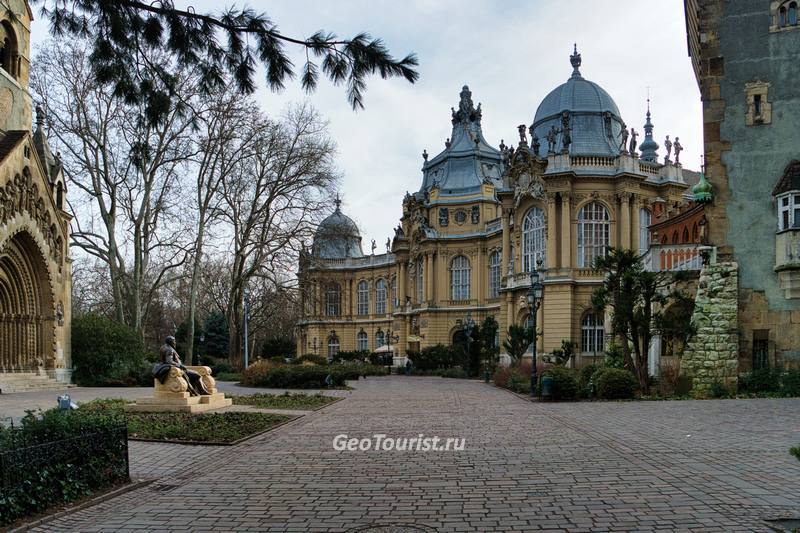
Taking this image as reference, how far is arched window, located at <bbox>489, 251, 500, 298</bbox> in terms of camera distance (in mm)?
58719

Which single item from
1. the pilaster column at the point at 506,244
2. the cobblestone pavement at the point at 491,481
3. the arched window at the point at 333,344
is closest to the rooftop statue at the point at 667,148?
the pilaster column at the point at 506,244

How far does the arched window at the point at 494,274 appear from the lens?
58719 mm

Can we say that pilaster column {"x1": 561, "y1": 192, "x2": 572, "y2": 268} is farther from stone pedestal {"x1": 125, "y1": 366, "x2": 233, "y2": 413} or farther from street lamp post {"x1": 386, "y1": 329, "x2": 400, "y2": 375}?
stone pedestal {"x1": 125, "y1": 366, "x2": 233, "y2": 413}

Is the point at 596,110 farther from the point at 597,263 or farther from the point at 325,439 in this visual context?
the point at 325,439

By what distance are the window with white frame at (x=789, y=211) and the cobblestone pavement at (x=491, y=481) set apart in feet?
26.9

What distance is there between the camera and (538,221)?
45.9m

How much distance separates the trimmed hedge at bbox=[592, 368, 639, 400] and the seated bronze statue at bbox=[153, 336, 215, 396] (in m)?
11.3

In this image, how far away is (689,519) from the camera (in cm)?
690

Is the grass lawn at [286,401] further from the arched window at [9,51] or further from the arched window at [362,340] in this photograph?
the arched window at [362,340]

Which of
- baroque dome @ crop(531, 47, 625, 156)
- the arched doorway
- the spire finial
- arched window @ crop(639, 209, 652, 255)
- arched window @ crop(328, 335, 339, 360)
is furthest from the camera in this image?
arched window @ crop(328, 335, 339, 360)

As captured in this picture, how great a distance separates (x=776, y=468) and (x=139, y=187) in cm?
3273

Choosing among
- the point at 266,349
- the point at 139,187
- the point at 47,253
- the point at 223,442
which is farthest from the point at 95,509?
the point at 266,349

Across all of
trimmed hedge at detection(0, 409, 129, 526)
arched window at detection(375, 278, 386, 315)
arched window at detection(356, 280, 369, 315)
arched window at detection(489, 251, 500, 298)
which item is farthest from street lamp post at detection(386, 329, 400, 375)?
trimmed hedge at detection(0, 409, 129, 526)

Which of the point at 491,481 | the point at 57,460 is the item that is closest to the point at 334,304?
the point at 491,481
